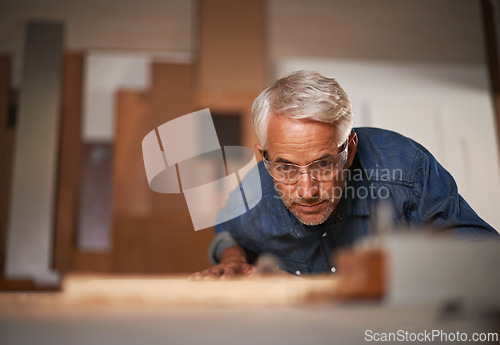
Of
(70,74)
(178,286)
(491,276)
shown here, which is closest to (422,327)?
(491,276)

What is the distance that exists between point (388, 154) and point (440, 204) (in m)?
0.12

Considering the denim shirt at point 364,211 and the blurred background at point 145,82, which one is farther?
the blurred background at point 145,82

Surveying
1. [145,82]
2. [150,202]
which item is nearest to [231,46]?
[145,82]

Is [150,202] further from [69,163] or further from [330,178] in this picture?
[330,178]

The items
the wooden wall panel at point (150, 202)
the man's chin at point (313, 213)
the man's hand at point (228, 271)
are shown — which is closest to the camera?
the man's hand at point (228, 271)

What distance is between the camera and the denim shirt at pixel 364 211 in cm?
68

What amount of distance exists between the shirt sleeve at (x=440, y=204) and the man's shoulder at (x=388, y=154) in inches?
0.4

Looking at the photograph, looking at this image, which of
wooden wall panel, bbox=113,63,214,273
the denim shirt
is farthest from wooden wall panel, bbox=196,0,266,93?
the denim shirt

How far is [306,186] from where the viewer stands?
68 cm

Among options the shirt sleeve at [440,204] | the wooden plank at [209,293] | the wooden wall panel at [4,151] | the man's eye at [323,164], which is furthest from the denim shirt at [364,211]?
the wooden wall panel at [4,151]

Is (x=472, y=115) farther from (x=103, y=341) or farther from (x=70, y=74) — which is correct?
(x=103, y=341)

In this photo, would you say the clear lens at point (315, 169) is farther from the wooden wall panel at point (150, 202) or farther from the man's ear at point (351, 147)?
the wooden wall panel at point (150, 202)

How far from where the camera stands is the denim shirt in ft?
2.23

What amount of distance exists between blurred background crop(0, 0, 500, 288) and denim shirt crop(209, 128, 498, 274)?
1.02m
